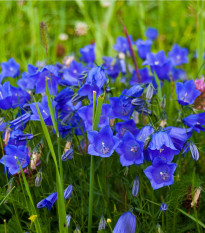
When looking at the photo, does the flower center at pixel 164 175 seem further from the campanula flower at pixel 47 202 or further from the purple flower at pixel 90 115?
the campanula flower at pixel 47 202

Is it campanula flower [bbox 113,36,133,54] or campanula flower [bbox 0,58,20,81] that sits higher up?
campanula flower [bbox 0,58,20,81]

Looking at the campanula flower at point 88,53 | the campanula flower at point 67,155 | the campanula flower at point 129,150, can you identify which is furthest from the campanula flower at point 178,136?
the campanula flower at point 88,53

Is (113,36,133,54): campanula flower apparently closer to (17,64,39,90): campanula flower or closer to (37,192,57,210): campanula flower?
(17,64,39,90): campanula flower

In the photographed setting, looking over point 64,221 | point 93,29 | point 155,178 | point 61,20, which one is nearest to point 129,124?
point 155,178

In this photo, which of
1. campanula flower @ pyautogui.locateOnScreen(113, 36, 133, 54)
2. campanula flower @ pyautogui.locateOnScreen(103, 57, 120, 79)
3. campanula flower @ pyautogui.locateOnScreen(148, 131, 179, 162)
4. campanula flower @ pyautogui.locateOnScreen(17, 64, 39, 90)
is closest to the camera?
campanula flower @ pyautogui.locateOnScreen(148, 131, 179, 162)

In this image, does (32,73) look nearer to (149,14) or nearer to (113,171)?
(113,171)

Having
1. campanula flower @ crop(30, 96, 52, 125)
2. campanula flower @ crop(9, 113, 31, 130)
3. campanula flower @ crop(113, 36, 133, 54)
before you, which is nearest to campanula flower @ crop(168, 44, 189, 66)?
campanula flower @ crop(113, 36, 133, 54)

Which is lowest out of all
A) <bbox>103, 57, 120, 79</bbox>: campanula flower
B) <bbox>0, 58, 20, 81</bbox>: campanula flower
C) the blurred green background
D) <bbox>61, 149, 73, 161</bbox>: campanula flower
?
the blurred green background

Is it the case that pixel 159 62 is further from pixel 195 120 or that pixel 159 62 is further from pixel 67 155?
pixel 67 155
